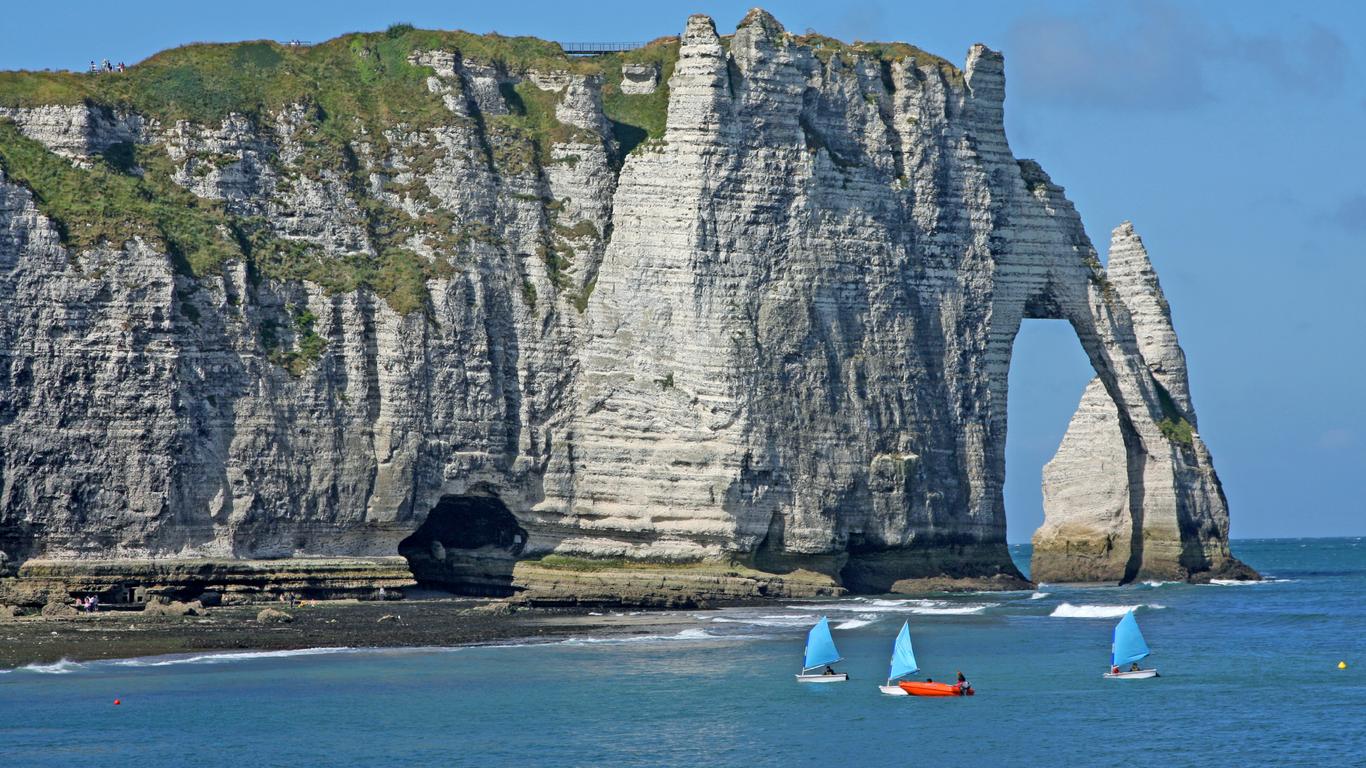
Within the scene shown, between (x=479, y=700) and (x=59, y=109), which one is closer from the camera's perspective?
(x=479, y=700)

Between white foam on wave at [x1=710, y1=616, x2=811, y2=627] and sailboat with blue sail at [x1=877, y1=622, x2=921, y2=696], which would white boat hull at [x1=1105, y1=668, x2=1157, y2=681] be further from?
white foam on wave at [x1=710, y1=616, x2=811, y2=627]

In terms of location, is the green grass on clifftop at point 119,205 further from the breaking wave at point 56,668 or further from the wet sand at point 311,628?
the breaking wave at point 56,668

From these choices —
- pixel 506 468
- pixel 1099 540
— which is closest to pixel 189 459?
pixel 506 468

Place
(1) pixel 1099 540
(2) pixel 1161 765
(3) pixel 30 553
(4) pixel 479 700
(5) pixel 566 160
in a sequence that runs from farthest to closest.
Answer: (1) pixel 1099 540
(5) pixel 566 160
(3) pixel 30 553
(4) pixel 479 700
(2) pixel 1161 765

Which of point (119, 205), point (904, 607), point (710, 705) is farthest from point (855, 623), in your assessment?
point (119, 205)

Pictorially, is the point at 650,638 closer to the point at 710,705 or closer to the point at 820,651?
the point at 820,651

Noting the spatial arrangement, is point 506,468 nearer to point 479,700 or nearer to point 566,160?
point 566,160

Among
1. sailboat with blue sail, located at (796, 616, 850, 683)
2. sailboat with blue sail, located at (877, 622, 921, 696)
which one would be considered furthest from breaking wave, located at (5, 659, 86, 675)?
sailboat with blue sail, located at (877, 622, 921, 696)
